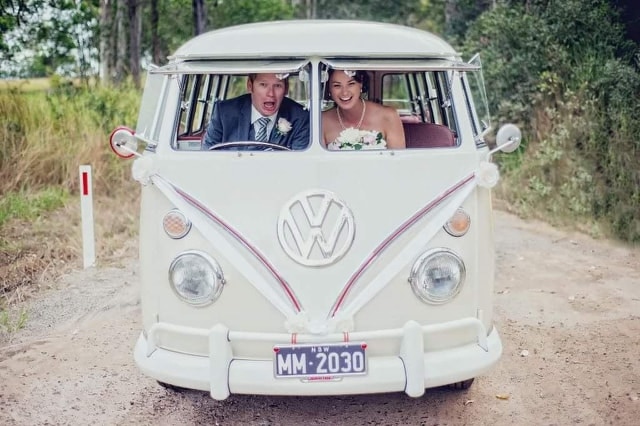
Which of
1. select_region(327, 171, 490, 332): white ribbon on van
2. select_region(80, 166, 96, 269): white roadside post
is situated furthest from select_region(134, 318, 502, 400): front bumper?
select_region(80, 166, 96, 269): white roadside post

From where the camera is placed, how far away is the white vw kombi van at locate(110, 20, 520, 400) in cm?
338

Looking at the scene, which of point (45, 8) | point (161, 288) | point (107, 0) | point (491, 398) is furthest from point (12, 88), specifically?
point (491, 398)

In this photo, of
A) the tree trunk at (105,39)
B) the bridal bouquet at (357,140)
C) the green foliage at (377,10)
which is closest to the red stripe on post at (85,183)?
the bridal bouquet at (357,140)

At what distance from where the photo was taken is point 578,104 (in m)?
9.31

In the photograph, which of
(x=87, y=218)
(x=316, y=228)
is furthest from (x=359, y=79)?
(x=87, y=218)

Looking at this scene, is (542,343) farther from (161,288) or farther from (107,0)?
(107,0)

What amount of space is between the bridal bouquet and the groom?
239 millimetres

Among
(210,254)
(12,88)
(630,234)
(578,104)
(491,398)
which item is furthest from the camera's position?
(12,88)

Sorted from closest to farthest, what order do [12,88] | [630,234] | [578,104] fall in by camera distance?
[630,234]
[578,104]
[12,88]

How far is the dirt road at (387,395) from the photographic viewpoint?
4.01 m

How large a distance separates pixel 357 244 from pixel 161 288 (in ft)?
3.22

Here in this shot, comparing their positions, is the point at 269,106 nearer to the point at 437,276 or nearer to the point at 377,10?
the point at 437,276

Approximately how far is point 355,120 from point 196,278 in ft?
4.66

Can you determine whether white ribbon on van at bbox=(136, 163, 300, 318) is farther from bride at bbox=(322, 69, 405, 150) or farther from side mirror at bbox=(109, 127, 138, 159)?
bride at bbox=(322, 69, 405, 150)
